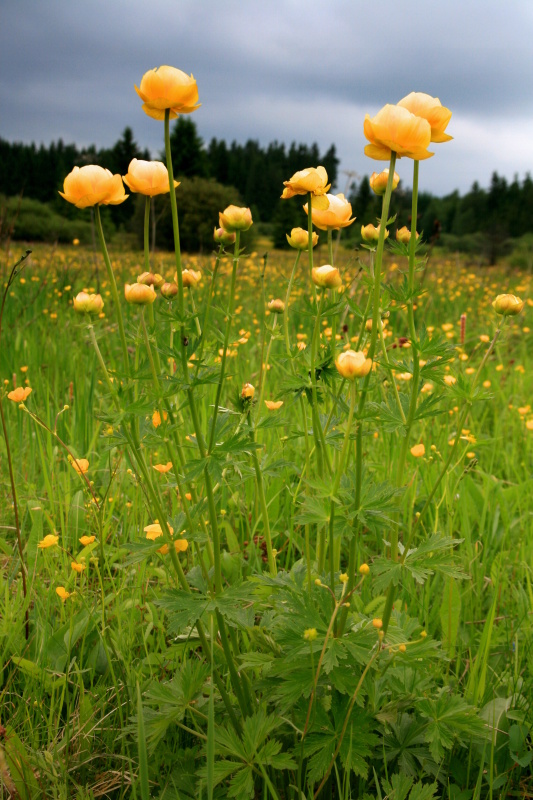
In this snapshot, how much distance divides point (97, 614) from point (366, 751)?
72 centimetres

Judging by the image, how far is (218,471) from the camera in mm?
908

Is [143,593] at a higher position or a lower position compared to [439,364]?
lower

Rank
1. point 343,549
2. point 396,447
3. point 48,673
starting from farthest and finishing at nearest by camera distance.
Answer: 1. point 396,447
2. point 343,549
3. point 48,673

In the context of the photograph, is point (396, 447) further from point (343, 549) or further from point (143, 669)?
point (143, 669)

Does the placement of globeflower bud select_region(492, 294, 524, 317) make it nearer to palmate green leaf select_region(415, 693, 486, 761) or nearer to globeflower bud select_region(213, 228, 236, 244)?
globeflower bud select_region(213, 228, 236, 244)

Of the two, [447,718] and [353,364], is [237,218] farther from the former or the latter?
[447,718]

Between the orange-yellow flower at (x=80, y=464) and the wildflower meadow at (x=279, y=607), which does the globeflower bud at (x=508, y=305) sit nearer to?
the wildflower meadow at (x=279, y=607)

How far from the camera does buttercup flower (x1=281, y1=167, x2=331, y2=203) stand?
99 centimetres

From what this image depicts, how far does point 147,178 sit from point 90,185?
0.30ft

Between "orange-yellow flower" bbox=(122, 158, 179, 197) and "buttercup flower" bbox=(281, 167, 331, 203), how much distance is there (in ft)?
0.65

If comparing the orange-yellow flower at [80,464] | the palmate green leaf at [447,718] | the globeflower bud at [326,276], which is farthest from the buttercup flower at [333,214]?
the palmate green leaf at [447,718]

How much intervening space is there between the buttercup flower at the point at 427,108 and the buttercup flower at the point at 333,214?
23cm

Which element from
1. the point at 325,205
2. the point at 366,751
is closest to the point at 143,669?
the point at 366,751

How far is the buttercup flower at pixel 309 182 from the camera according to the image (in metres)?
0.99
